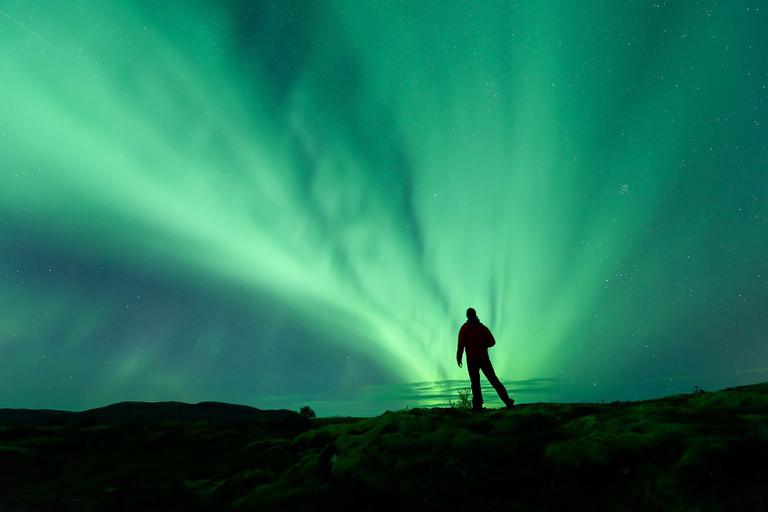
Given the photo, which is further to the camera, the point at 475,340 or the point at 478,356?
the point at 475,340

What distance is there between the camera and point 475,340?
14.0 meters

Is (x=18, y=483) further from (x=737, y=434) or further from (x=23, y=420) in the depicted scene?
(x=23, y=420)

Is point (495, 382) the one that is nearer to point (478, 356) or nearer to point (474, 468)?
point (478, 356)

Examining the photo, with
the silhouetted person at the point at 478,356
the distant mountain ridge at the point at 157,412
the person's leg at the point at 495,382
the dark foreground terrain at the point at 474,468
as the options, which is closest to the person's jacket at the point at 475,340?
the silhouetted person at the point at 478,356

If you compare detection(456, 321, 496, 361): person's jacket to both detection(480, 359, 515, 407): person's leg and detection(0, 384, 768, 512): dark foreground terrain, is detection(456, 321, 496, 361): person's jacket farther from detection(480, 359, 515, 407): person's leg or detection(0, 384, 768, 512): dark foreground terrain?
detection(0, 384, 768, 512): dark foreground terrain

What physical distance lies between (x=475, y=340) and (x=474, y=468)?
18.5 ft

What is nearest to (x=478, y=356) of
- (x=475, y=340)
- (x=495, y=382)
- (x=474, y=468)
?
(x=475, y=340)

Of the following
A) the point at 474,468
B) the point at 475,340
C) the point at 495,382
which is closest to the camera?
the point at 474,468

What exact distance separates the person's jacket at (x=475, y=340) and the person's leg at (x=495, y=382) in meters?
0.28

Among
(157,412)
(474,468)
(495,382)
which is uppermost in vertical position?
(157,412)

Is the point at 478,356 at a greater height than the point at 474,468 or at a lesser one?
greater

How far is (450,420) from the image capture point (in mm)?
11672

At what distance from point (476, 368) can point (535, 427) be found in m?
3.61

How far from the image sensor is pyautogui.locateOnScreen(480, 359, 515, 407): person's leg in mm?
13773
